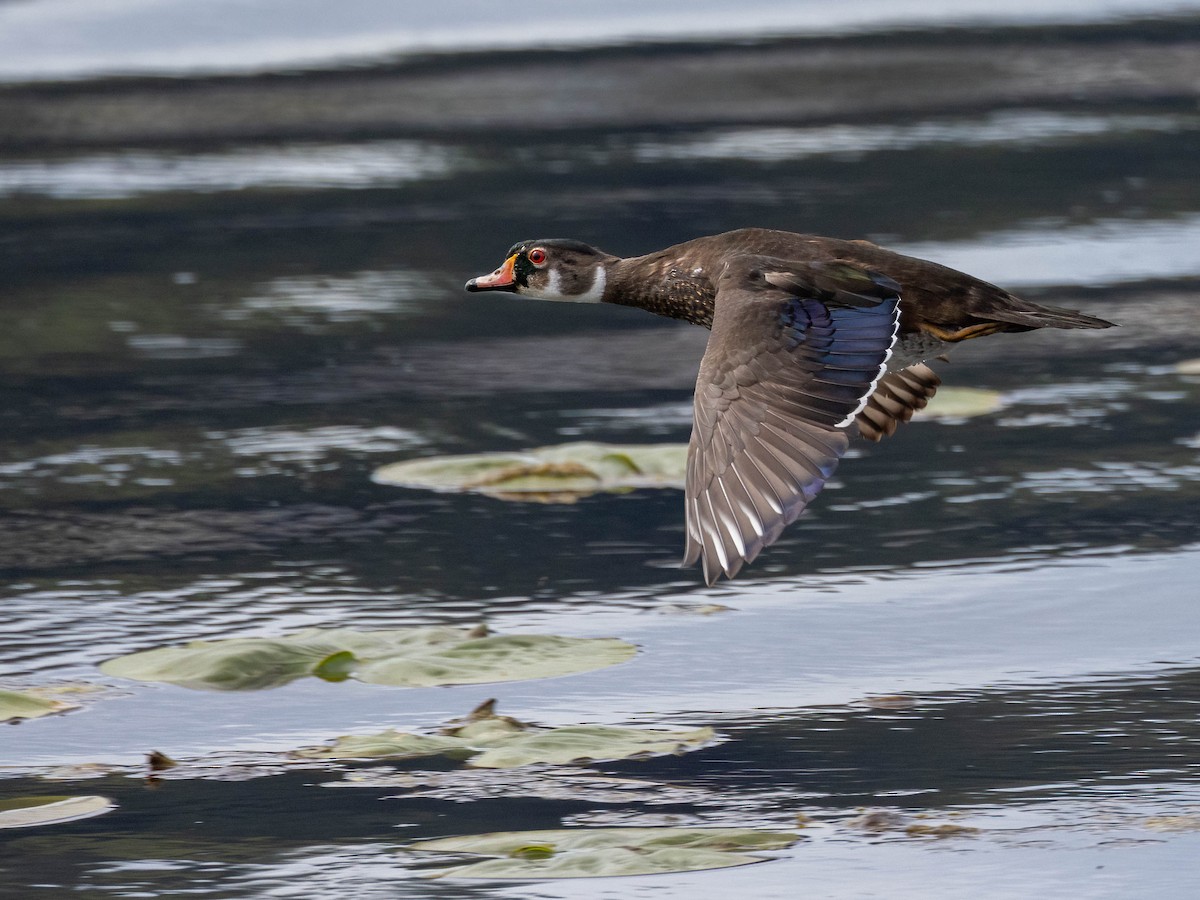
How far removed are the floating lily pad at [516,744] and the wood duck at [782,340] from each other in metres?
0.37

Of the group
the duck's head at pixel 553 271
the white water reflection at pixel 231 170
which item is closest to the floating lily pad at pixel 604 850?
the duck's head at pixel 553 271

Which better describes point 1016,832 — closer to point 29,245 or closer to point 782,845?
point 782,845

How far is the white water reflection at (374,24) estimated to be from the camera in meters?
16.4

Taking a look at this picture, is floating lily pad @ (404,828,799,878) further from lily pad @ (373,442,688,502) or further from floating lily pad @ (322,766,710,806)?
lily pad @ (373,442,688,502)

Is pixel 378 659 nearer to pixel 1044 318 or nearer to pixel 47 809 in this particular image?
pixel 47 809

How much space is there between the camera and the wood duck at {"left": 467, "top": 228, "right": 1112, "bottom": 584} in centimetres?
535

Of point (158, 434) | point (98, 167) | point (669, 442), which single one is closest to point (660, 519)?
point (669, 442)

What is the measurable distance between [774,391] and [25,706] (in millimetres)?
1913

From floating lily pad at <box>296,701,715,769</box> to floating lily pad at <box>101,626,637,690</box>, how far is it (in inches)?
14.5

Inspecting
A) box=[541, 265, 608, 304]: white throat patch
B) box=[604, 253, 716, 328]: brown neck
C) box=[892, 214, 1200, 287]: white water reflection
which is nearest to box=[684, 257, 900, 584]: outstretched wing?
box=[604, 253, 716, 328]: brown neck

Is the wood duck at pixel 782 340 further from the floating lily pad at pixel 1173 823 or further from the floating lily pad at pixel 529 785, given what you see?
the floating lily pad at pixel 1173 823

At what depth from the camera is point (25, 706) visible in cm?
536

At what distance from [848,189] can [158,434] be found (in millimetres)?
4733

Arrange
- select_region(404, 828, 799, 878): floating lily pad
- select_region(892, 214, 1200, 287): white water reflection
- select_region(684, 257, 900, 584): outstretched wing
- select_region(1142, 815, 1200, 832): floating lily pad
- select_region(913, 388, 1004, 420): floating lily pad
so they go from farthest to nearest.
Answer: select_region(892, 214, 1200, 287): white water reflection, select_region(913, 388, 1004, 420): floating lily pad, select_region(684, 257, 900, 584): outstretched wing, select_region(1142, 815, 1200, 832): floating lily pad, select_region(404, 828, 799, 878): floating lily pad
